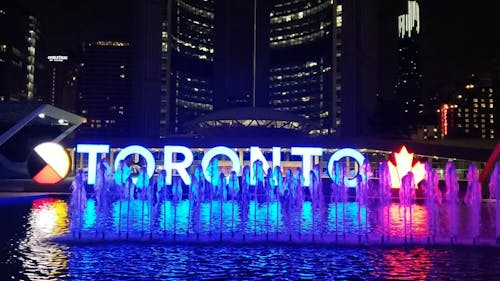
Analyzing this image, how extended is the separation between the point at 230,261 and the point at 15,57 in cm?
13554

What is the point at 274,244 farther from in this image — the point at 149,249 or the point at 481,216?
the point at 481,216

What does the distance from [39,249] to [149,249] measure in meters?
3.12

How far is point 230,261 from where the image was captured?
563 inches

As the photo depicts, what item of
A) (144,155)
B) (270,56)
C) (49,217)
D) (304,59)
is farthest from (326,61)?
(49,217)

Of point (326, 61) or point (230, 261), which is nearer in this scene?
point (230, 261)

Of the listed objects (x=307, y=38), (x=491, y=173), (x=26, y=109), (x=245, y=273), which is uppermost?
(x=307, y=38)

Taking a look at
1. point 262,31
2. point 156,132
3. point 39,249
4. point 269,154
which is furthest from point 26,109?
point 262,31

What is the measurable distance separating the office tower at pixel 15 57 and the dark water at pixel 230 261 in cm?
11476

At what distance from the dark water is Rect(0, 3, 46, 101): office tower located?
115 meters

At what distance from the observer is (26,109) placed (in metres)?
44.0

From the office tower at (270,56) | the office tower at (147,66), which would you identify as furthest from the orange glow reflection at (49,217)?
the office tower at (270,56)

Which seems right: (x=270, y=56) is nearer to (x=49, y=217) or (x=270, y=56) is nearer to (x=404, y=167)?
(x=404, y=167)

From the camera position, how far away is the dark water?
497 inches

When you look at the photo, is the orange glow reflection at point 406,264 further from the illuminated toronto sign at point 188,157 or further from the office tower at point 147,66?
the office tower at point 147,66
